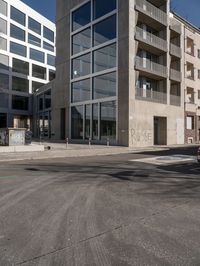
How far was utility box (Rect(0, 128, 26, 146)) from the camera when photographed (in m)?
21.7

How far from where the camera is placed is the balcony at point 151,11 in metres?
31.0

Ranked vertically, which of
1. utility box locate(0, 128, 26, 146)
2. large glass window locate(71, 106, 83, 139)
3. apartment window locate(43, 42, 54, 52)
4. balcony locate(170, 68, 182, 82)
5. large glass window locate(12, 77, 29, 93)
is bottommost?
utility box locate(0, 128, 26, 146)

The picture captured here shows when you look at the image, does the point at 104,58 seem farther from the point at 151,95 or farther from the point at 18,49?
the point at 18,49

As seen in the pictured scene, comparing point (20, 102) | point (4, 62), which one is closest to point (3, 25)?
point (4, 62)

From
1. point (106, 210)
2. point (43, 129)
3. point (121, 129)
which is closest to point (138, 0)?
point (121, 129)

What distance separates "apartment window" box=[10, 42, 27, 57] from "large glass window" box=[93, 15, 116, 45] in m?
27.2

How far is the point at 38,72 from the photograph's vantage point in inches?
2402

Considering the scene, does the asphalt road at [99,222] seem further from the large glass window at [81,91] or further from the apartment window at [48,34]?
the apartment window at [48,34]

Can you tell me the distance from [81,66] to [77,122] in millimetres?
7019

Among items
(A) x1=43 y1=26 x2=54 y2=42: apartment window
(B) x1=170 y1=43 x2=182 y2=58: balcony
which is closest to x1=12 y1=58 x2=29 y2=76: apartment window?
(A) x1=43 y1=26 x2=54 y2=42: apartment window

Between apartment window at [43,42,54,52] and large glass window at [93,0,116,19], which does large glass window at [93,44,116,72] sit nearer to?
large glass window at [93,0,116,19]

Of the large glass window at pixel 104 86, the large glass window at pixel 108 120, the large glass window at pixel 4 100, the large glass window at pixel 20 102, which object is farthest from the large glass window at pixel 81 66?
the large glass window at pixel 20 102

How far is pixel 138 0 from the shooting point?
31094 mm

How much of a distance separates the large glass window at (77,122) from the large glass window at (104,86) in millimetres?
3354
